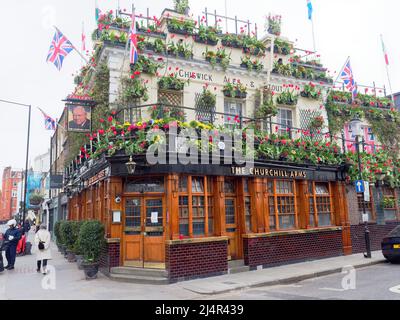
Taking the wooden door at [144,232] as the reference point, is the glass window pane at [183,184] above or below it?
above

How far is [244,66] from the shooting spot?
53.0 feet

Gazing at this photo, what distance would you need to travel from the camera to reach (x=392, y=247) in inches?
511

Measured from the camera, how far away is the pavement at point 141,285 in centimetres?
911

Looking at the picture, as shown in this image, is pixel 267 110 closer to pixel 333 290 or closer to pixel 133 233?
pixel 133 233

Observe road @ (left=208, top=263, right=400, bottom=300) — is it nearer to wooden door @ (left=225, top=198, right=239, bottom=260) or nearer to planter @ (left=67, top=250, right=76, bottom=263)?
wooden door @ (left=225, top=198, right=239, bottom=260)

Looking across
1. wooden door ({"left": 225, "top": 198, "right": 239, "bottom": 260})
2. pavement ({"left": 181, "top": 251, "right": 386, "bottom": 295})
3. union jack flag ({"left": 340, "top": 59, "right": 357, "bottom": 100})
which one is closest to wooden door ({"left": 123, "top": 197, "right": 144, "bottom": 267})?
pavement ({"left": 181, "top": 251, "right": 386, "bottom": 295})

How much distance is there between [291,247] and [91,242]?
7.45 m

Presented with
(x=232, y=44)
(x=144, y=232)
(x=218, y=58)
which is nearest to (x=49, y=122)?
(x=218, y=58)

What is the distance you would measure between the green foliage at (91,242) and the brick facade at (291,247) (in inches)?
197

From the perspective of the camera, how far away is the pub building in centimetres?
1124

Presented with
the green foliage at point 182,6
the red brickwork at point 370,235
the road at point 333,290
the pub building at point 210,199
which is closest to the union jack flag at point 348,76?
the pub building at point 210,199

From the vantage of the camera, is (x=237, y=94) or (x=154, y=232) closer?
(x=154, y=232)

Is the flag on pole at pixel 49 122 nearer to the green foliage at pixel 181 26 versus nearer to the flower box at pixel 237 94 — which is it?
the green foliage at pixel 181 26
